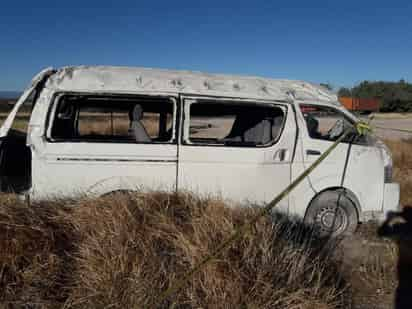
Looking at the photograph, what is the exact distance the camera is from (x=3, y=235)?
10.0 ft

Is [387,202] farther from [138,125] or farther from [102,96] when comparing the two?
[102,96]

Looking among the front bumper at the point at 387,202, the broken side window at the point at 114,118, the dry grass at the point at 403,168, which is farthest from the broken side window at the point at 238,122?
the dry grass at the point at 403,168

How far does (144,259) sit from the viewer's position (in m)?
2.91

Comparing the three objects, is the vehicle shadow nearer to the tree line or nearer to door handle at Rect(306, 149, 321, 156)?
door handle at Rect(306, 149, 321, 156)

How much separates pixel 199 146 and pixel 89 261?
1.85 meters

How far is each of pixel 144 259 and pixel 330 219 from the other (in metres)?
2.74

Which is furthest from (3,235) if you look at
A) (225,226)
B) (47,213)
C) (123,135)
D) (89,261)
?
(123,135)

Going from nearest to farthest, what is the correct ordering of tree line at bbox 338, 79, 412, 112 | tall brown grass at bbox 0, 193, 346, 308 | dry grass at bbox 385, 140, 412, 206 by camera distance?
tall brown grass at bbox 0, 193, 346, 308 → dry grass at bbox 385, 140, 412, 206 → tree line at bbox 338, 79, 412, 112

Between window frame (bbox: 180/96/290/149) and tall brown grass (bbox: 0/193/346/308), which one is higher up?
window frame (bbox: 180/96/290/149)

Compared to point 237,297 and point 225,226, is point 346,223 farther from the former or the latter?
point 237,297

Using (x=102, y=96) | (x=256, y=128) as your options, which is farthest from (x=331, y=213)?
(x=102, y=96)

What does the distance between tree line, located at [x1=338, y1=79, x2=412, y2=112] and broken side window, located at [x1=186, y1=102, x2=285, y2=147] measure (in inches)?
2155

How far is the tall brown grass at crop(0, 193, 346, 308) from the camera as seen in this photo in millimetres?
2607

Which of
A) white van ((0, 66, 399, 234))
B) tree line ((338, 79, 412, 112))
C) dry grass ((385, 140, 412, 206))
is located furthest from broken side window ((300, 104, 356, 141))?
tree line ((338, 79, 412, 112))
